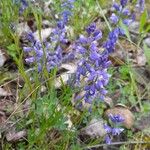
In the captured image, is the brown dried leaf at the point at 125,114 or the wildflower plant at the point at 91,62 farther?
the brown dried leaf at the point at 125,114

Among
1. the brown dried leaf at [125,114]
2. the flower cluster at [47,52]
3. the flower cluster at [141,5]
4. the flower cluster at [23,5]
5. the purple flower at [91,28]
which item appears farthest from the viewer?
the flower cluster at [141,5]

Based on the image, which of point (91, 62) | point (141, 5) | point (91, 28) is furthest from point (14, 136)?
point (141, 5)

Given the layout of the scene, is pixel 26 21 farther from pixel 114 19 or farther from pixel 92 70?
pixel 92 70

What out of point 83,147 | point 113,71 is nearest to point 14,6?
point 113,71

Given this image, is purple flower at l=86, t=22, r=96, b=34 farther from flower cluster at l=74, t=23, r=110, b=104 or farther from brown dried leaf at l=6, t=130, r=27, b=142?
brown dried leaf at l=6, t=130, r=27, b=142

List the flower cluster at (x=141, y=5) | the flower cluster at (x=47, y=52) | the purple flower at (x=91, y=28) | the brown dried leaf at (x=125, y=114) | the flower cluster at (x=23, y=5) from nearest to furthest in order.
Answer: the purple flower at (x=91, y=28) → the flower cluster at (x=47, y=52) → the brown dried leaf at (x=125, y=114) → the flower cluster at (x=23, y=5) → the flower cluster at (x=141, y=5)

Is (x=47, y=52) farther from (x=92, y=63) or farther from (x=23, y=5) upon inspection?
(x=23, y=5)

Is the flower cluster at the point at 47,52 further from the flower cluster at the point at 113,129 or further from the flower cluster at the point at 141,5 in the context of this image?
the flower cluster at the point at 141,5

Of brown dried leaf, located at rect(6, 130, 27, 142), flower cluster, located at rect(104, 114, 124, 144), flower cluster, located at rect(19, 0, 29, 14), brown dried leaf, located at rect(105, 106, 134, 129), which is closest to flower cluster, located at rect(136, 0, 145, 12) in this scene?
flower cluster, located at rect(19, 0, 29, 14)

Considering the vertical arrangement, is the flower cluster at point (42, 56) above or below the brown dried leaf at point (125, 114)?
above

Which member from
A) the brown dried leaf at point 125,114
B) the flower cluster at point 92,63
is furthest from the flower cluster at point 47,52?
the brown dried leaf at point 125,114
